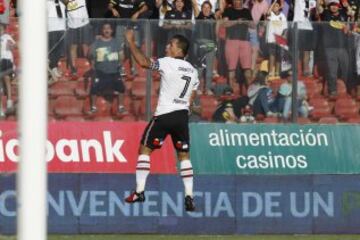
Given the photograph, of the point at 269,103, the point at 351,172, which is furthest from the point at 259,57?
the point at 351,172

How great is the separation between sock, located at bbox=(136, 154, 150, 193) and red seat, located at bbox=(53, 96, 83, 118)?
1.11 meters

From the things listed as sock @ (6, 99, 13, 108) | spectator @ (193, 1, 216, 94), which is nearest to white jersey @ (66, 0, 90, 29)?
spectator @ (193, 1, 216, 94)

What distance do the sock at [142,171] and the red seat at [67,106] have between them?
1111 millimetres

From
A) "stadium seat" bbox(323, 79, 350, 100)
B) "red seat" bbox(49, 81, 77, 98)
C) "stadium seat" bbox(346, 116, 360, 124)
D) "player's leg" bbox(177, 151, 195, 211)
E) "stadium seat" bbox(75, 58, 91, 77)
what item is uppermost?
"stadium seat" bbox(75, 58, 91, 77)

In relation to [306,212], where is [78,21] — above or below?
above

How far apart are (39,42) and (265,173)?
1063 centimetres

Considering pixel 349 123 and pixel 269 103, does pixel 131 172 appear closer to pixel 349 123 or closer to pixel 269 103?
pixel 269 103

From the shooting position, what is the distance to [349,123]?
15.9 meters

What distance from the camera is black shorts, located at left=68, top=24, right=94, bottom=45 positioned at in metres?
15.2

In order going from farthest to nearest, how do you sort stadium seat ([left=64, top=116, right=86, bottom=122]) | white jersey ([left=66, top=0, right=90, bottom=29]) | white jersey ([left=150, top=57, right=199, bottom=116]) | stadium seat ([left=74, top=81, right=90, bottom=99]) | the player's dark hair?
1. white jersey ([left=66, top=0, right=90, bottom=29])
2. stadium seat ([left=64, top=116, right=86, bottom=122])
3. stadium seat ([left=74, top=81, right=90, bottom=99])
4. the player's dark hair
5. white jersey ([left=150, top=57, right=199, bottom=116])

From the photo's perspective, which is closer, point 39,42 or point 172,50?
point 39,42

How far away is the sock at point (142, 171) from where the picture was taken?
14.8 m

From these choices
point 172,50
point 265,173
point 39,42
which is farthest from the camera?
point 265,173

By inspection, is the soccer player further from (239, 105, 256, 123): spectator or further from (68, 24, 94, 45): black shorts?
(239, 105, 256, 123): spectator
